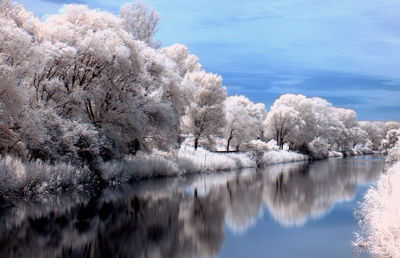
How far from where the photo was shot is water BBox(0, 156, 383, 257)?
906 cm

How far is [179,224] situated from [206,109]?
2603 cm

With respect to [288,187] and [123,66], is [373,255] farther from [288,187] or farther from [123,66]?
[123,66]

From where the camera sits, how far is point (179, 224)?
1220cm

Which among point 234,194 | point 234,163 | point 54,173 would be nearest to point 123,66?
point 54,173

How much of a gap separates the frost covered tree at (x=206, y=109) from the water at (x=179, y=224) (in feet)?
60.1

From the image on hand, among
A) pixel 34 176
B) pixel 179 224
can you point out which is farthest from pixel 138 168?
pixel 179 224

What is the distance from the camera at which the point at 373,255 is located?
830 centimetres

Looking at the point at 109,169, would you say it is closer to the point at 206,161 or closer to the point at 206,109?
the point at 206,161

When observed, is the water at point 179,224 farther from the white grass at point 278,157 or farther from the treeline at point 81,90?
the white grass at point 278,157

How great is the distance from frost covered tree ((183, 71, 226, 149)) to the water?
18.3 m

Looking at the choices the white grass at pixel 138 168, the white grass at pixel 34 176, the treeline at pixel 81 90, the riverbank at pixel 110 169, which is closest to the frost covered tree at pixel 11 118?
the treeline at pixel 81 90

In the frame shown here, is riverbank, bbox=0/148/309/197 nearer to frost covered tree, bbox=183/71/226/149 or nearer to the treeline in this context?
the treeline

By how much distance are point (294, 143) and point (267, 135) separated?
486cm

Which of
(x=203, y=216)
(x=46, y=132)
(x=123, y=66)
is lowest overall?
(x=203, y=216)
